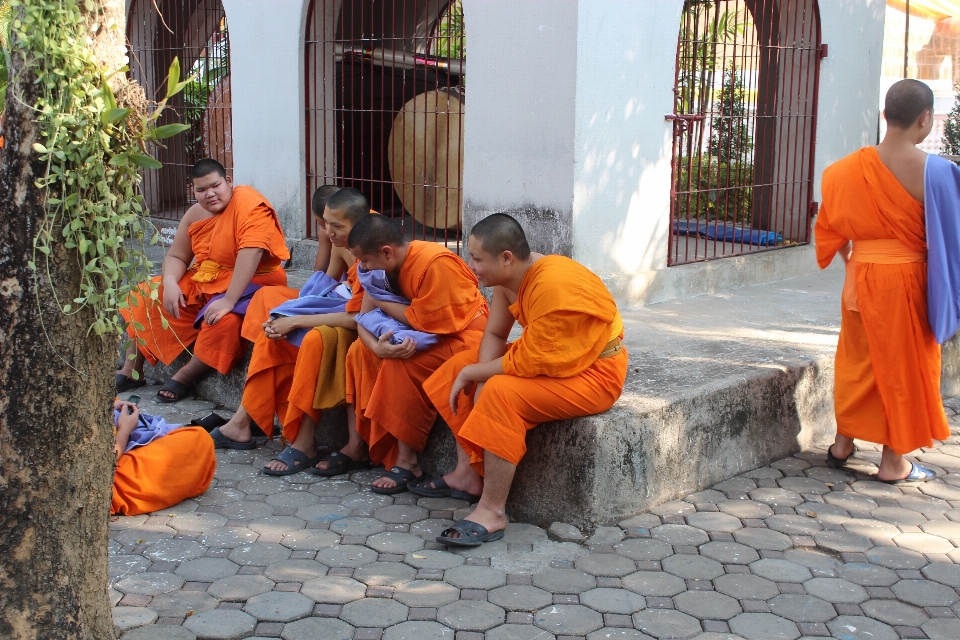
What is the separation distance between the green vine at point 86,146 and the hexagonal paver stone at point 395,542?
1597 millimetres

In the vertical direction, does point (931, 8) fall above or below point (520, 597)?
above

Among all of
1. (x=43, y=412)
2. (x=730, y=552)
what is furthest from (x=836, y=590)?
(x=43, y=412)

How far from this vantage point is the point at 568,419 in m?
3.98

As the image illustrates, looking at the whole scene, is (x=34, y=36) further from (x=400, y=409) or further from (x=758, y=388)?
(x=758, y=388)

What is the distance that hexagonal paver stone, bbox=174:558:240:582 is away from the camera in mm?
3523

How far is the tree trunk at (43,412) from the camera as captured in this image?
2432mm

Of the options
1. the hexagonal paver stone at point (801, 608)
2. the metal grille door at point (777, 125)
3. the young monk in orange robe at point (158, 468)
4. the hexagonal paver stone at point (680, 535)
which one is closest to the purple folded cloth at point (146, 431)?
the young monk in orange robe at point (158, 468)

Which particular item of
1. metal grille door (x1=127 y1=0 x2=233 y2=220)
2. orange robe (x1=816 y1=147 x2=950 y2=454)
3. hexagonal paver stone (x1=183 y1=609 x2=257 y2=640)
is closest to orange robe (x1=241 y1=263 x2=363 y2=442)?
hexagonal paver stone (x1=183 y1=609 x2=257 y2=640)

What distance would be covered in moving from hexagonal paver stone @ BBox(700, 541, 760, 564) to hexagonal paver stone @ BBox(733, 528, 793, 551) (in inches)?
1.7

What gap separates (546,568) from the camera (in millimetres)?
3648

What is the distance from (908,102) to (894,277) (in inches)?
29.2

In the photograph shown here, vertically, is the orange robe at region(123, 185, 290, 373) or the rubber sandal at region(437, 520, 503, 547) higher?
the orange robe at region(123, 185, 290, 373)

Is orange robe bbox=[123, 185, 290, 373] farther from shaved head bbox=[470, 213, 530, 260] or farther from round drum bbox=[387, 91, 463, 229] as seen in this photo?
round drum bbox=[387, 91, 463, 229]

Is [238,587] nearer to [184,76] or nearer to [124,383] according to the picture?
[124,383]
